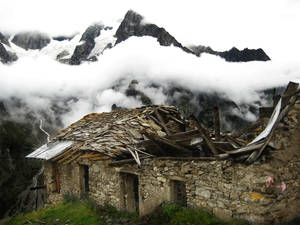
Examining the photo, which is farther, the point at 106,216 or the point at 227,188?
the point at 106,216

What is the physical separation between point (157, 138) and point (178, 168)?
111 centimetres

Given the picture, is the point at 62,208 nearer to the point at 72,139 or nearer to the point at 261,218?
the point at 72,139

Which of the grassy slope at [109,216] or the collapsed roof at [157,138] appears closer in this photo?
the collapsed roof at [157,138]

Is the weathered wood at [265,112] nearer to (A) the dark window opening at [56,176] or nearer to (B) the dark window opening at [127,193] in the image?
(B) the dark window opening at [127,193]

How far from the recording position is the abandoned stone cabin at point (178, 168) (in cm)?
568

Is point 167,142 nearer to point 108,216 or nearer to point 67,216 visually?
point 108,216

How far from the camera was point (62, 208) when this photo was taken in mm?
11508

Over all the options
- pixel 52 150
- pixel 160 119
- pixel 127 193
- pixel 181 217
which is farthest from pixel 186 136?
pixel 52 150

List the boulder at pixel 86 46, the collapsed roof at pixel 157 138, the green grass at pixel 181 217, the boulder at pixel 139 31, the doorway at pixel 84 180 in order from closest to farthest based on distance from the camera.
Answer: the collapsed roof at pixel 157 138, the green grass at pixel 181 217, the doorway at pixel 84 180, the boulder at pixel 139 31, the boulder at pixel 86 46

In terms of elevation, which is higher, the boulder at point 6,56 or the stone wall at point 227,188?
the boulder at point 6,56

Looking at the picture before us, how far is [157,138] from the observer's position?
780cm


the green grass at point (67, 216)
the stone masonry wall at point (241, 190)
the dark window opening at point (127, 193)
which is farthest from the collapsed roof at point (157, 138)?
the green grass at point (67, 216)

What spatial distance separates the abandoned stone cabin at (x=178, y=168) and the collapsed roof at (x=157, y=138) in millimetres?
32

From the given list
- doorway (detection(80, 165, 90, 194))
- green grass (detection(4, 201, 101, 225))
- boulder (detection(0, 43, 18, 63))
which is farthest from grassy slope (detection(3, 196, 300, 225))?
boulder (detection(0, 43, 18, 63))
